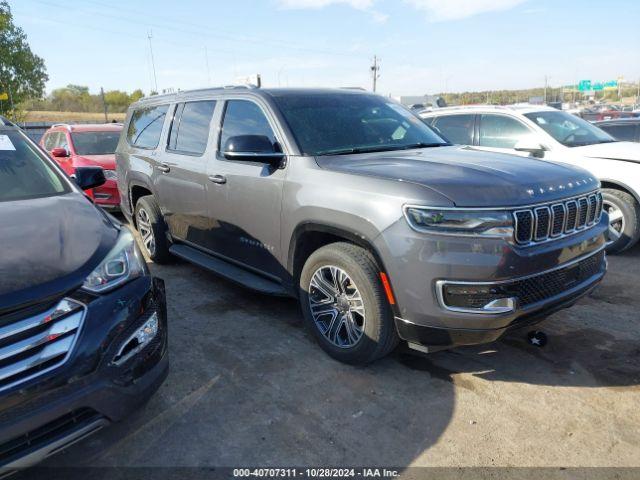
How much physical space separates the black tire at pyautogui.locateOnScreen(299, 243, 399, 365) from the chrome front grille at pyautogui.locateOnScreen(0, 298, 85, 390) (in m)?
1.58

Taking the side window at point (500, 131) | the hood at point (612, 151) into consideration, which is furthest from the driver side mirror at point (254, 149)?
the hood at point (612, 151)

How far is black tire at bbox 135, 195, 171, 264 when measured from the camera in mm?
5490

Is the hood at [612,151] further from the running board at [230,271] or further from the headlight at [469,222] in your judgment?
the running board at [230,271]

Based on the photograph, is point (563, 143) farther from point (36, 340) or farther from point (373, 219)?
point (36, 340)

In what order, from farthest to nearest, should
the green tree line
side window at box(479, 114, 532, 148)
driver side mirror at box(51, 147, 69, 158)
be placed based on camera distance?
1. the green tree line
2. driver side mirror at box(51, 147, 69, 158)
3. side window at box(479, 114, 532, 148)

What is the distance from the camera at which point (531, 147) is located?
639 centimetres

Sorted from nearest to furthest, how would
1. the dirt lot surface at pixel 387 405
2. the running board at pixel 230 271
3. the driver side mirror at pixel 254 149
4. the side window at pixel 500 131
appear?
the dirt lot surface at pixel 387 405 → the driver side mirror at pixel 254 149 → the running board at pixel 230 271 → the side window at pixel 500 131

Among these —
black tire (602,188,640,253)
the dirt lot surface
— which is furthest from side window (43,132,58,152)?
black tire (602,188,640,253)

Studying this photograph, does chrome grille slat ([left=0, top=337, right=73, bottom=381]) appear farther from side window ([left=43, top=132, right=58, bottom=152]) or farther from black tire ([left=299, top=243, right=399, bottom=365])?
side window ([left=43, top=132, right=58, bottom=152])

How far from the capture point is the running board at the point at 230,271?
3927mm

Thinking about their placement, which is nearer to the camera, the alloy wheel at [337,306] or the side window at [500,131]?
the alloy wheel at [337,306]

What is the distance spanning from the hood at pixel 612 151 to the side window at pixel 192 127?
4526 millimetres

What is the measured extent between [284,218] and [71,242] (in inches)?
59.8

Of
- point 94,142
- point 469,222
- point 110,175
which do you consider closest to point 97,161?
point 110,175
